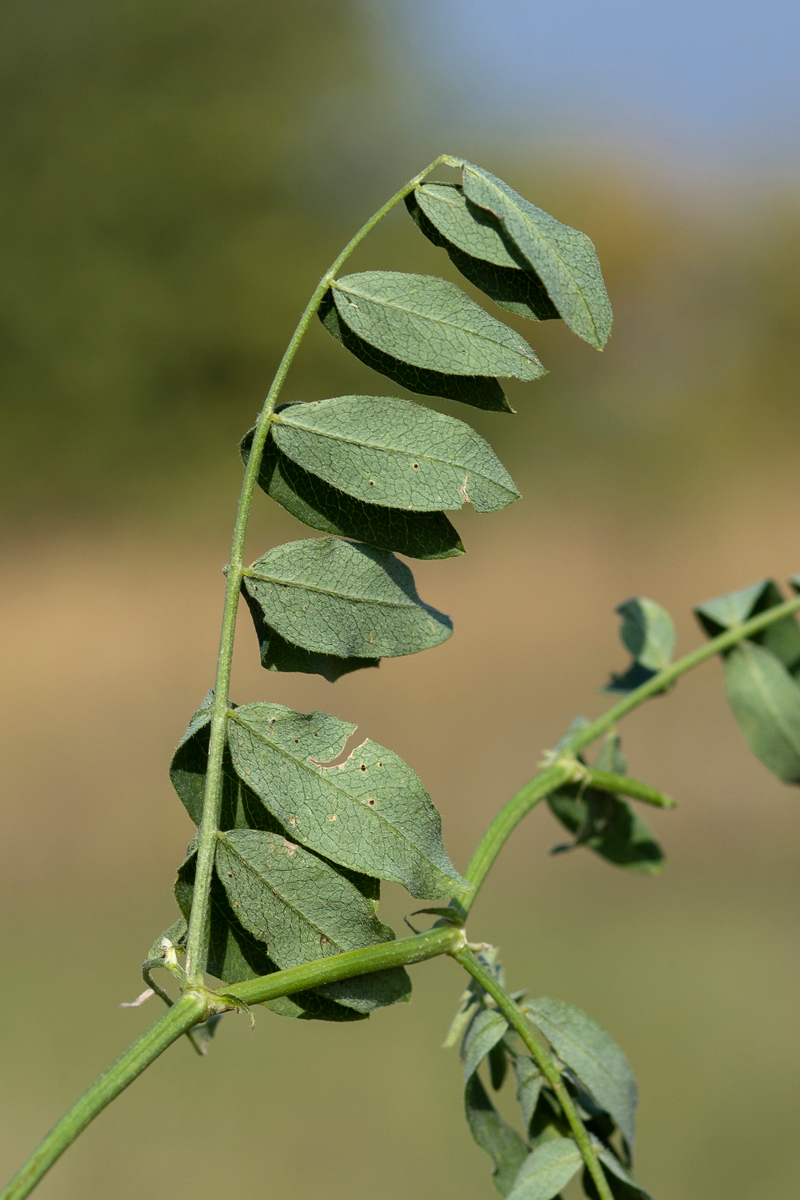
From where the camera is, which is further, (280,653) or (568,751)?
(568,751)

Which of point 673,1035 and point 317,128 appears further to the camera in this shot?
point 317,128

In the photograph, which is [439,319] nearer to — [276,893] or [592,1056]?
[276,893]

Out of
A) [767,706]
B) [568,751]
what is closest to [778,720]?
[767,706]

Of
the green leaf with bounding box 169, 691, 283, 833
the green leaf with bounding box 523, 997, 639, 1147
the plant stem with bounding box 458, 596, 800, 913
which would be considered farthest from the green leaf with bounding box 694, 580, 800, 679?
the green leaf with bounding box 169, 691, 283, 833

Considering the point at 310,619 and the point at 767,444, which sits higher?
the point at 310,619

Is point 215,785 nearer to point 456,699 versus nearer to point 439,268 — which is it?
point 456,699

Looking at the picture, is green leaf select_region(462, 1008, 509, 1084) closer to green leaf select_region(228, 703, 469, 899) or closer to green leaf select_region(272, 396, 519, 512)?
green leaf select_region(228, 703, 469, 899)

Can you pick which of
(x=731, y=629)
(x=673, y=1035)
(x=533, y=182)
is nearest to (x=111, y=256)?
(x=533, y=182)
